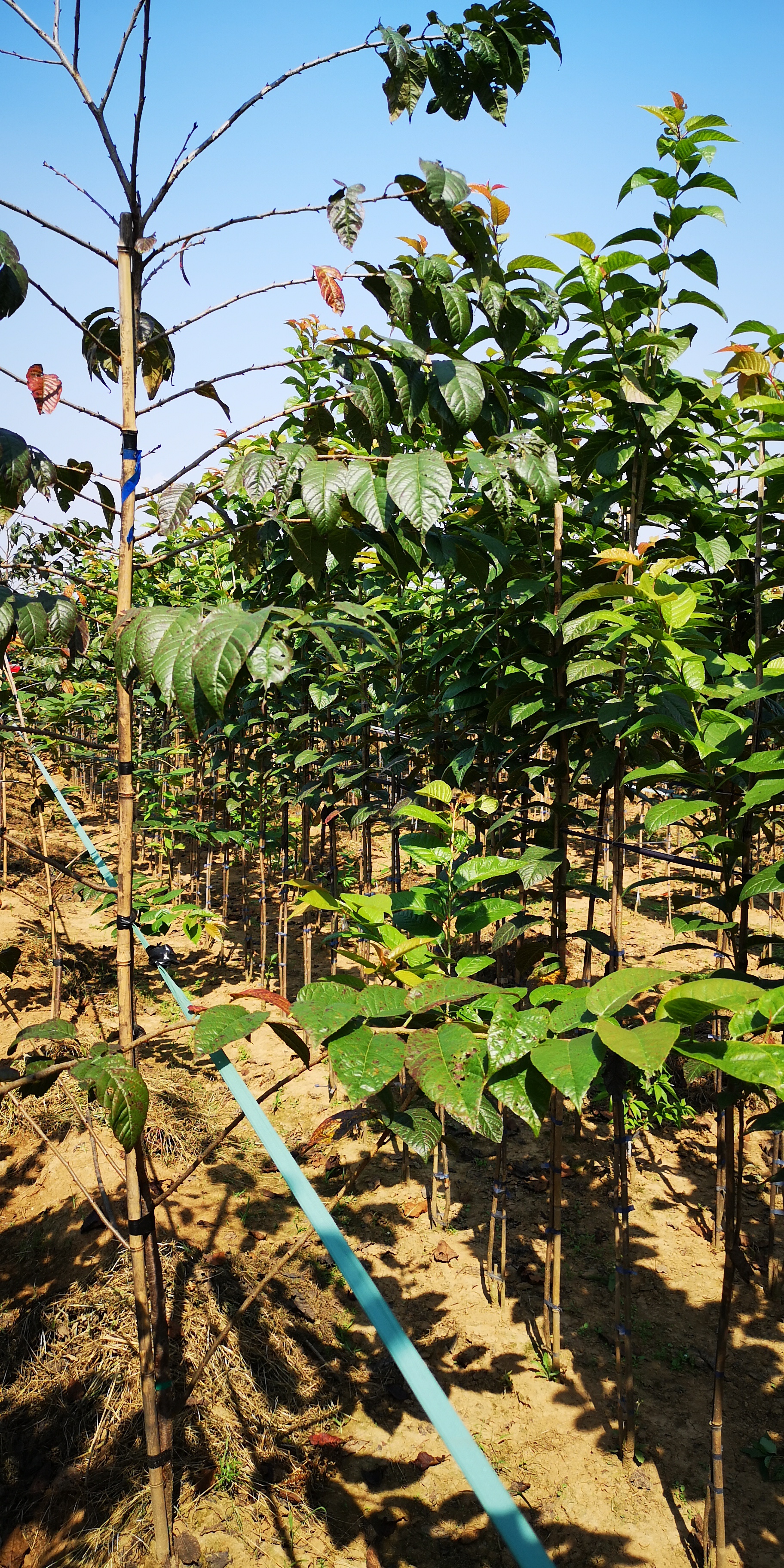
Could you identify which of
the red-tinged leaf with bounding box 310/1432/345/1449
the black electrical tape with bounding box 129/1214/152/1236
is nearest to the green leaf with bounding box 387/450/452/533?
the black electrical tape with bounding box 129/1214/152/1236

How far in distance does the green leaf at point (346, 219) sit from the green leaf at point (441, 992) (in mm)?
1128

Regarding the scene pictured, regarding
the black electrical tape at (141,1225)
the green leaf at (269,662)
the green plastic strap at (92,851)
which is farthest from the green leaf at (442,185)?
the black electrical tape at (141,1225)

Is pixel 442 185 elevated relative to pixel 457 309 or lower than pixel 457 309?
elevated

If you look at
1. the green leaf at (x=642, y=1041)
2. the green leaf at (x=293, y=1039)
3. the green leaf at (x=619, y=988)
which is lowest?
the green leaf at (x=293, y=1039)

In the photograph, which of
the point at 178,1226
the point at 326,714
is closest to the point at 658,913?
the point at 326,714

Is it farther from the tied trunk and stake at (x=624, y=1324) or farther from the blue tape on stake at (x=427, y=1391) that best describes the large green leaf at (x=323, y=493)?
the tied trunk and stake at (x=624, y=1324)

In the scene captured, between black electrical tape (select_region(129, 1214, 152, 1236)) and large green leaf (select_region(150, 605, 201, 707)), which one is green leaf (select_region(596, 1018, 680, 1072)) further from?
black electrical tape (select_region(129, 1214, 152, 1236))

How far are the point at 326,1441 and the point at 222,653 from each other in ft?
7.77

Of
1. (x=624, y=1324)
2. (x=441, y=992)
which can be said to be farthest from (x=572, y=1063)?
(x=624, y=1324)

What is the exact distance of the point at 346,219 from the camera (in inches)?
53.1

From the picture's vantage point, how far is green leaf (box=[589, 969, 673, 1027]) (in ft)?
3.52

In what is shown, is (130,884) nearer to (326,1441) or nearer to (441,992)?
(441,992)

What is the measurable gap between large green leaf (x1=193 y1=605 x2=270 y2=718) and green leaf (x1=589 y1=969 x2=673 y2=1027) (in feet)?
1.91

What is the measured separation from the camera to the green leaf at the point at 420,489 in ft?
4.04
